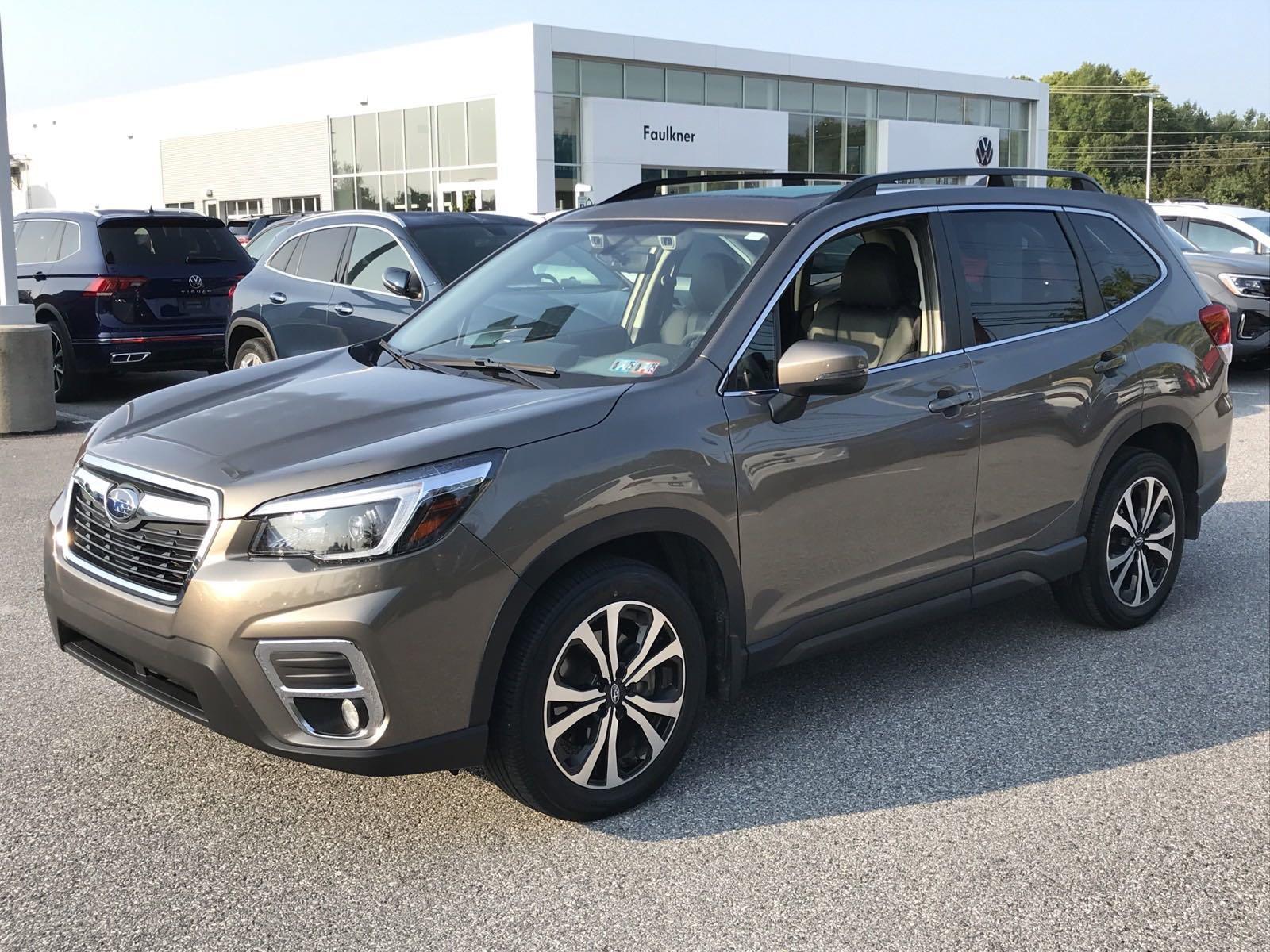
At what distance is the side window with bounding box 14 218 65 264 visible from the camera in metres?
12.7

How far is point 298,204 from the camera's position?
5097 cm

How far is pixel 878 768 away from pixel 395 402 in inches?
74.0

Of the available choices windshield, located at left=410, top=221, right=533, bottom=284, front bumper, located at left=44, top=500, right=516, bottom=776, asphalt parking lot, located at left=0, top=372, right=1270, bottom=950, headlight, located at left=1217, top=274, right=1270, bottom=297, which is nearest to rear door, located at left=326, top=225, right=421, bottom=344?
windshield, located at left=410, top=221, right=533, bottom=284

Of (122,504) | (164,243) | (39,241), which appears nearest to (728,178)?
(122,504)

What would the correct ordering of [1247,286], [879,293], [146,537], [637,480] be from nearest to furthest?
[146,537] → [637,480] → [879,293] → [1247,286]

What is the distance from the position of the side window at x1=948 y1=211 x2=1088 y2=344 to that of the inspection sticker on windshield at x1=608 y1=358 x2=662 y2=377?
135 centimetres

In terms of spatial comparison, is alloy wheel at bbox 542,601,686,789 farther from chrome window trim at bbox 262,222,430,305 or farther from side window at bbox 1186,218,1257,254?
side window at bbox 1186,218,1257,254

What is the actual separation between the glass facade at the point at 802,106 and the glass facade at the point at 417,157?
1.12m

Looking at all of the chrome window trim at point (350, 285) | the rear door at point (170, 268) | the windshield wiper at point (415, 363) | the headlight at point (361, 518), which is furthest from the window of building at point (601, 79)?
the headlight at point (361, 518)

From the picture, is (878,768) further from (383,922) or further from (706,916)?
(383,922)

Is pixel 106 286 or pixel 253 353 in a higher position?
pixel 106 286

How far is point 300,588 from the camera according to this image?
3250 millimetres

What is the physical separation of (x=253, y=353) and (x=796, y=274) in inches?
261

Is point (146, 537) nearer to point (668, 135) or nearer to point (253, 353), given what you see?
point (253, 353)
